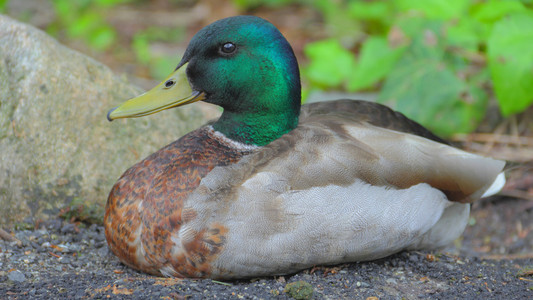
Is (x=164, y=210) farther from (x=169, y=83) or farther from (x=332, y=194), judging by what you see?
(x=332, y=194)

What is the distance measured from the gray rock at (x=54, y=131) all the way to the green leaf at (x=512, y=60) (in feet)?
8.35

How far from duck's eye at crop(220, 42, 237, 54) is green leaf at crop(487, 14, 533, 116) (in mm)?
2359

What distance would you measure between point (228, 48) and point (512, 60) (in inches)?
97.2

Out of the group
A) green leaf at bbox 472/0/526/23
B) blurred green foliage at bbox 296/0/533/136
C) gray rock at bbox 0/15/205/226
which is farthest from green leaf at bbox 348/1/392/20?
gray rock at bbox 0/15/205/226

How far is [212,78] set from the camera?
10.3 ft

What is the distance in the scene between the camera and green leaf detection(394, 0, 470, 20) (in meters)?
5.21

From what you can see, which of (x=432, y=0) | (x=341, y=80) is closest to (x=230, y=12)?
(x=341, y=80)

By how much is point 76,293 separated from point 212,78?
3.87 feet

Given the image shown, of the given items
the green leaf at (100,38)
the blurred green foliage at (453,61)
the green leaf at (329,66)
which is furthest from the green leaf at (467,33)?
the green leaf at (100,38)

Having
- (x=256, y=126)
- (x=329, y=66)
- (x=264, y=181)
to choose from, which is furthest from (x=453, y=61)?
(x=264, y=181)

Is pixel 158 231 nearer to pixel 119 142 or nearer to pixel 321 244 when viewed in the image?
pixel 321 244

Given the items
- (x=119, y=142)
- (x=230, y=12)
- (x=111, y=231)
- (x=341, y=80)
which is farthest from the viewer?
(x=230, y=12)

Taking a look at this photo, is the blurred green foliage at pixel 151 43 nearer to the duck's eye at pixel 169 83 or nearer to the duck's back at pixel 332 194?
the duck's eye at pixel 169 83

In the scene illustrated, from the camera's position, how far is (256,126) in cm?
325
